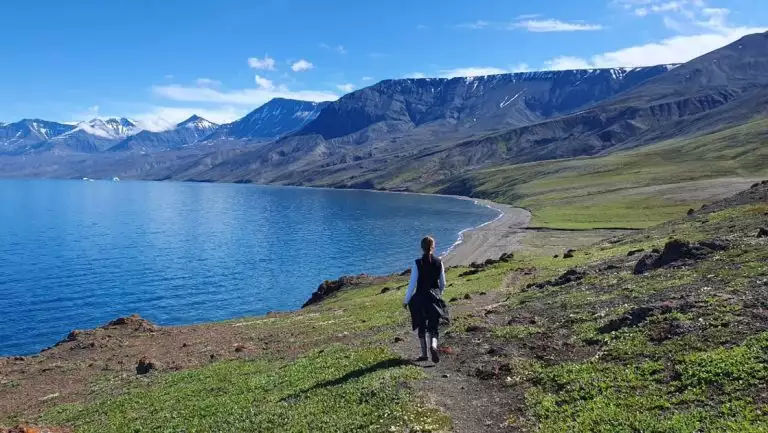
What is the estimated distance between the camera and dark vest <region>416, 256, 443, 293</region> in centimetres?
1989

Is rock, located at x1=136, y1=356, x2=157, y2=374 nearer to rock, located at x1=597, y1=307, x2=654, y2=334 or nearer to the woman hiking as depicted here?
the woman hiking

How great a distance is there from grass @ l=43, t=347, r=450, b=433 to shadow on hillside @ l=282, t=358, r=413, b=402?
0.13 ft

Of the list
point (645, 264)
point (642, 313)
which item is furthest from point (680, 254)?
point (642, 313)

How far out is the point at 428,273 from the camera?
787 inches

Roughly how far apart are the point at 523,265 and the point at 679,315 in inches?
1502

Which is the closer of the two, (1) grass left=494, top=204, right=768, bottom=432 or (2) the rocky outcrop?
(1) grass left=494, top=204, right=768, bottom=432

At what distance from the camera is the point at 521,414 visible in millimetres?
15484

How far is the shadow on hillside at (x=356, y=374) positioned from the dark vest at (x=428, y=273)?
11.0ft

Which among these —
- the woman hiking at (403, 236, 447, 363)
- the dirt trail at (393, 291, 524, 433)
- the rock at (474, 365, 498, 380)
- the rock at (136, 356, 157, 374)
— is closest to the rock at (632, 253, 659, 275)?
the dirt trail at (393, 291, 524, 433)

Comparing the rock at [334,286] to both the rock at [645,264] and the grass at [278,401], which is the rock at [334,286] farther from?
the grass at [278,401]

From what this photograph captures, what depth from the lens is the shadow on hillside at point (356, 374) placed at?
20.0 metres

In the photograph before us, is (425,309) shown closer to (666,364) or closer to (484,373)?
(484,373)

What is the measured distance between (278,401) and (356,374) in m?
3.20

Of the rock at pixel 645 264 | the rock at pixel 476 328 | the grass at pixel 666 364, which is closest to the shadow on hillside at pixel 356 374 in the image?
the rock at pixel 476 328
